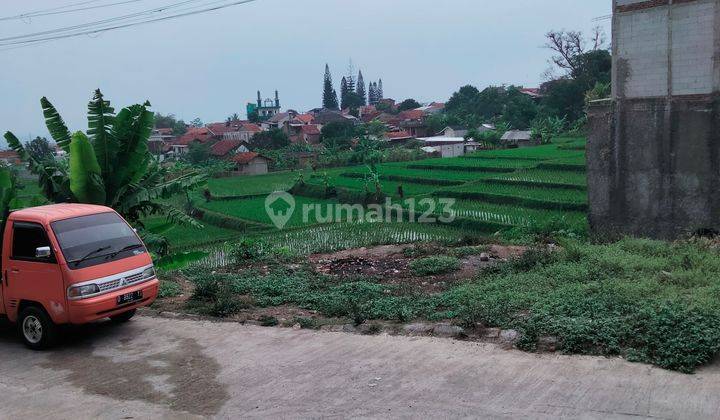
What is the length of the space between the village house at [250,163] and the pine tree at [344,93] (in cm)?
6710

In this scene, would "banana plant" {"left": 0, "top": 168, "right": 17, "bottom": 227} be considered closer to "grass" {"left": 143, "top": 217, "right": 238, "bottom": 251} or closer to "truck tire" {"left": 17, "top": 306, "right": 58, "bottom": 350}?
"truck tire" {"left": 17, "top": 306, "right": 58, "bottom": 350}

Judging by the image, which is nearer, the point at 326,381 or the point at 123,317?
the point at 326,381

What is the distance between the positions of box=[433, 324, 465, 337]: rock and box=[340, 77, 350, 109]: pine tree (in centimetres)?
11137

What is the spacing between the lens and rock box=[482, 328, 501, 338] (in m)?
6.64

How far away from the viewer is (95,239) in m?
7.58

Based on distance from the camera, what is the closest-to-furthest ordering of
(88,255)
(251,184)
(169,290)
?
(88,255) → (169,290) → (251,184)

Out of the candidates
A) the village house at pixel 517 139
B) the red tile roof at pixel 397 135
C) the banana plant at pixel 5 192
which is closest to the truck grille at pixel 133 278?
the banana plant at pixel 5 192

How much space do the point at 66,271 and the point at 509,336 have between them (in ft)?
16.8

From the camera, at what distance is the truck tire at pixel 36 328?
24.1 ft

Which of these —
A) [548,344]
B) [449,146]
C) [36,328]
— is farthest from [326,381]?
[449,146]

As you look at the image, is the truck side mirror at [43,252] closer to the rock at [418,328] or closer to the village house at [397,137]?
the rock at [418,328]

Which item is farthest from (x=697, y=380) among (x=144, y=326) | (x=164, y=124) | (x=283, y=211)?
(x=164, y=124)

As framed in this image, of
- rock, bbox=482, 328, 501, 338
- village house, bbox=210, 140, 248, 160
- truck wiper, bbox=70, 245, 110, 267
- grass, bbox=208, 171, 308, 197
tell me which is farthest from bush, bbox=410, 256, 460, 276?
village house, bbox=210, 140, 248, 160

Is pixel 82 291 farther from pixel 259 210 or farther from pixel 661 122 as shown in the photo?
pixel 259 210
